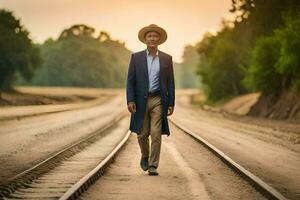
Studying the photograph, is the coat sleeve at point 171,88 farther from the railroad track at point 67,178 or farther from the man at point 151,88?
the railroad track at point 67,178

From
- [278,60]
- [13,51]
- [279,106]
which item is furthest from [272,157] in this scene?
[13,51]

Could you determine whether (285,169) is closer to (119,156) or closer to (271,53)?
(119,156)

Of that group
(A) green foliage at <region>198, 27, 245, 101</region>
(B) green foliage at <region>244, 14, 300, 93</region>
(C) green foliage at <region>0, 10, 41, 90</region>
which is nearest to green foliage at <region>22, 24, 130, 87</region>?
(C) green foliage at <region>0, 10, 41, 90</region>

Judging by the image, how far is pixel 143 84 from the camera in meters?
10.8

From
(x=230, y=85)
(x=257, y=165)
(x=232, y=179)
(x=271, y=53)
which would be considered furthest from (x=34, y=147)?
(x=230, y=85)

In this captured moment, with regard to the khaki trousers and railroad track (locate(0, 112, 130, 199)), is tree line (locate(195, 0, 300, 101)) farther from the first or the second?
the khaki trousers

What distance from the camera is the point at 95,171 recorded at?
10570mm

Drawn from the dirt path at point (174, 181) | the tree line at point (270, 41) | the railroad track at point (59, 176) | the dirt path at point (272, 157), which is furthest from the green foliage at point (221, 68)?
the dirt path at point (174, 181)

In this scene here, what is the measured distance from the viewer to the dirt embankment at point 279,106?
130ft

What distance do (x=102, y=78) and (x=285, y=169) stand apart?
442ft

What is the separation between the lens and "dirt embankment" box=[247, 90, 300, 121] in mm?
39656

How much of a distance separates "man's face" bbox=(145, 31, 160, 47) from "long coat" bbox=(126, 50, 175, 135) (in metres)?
0.20

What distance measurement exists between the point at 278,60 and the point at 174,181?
31.5m

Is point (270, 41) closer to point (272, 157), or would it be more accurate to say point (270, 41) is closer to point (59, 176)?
point (272, 157)
